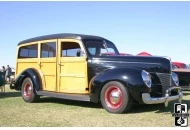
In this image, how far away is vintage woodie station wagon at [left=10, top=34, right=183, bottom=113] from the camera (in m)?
6.27

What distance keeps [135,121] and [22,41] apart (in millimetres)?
5517

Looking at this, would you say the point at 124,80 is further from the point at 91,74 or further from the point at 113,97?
the point at 91,74

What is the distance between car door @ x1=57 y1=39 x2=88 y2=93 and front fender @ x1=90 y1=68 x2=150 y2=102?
18.9 inches

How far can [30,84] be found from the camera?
28.1 ft

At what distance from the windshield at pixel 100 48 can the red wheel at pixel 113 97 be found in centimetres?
131

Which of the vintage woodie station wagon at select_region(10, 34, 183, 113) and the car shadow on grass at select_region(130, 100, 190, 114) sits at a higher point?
the vintage woodie station wagon at select_region(10, 34, 183, 113)

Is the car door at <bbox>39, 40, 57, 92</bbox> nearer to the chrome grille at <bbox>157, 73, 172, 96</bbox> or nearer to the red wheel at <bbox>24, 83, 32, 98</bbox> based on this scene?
the red wheel at <bbox>24, 83, 32, 98</bbox>

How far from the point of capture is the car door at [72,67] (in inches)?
286

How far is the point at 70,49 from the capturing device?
7.68 m

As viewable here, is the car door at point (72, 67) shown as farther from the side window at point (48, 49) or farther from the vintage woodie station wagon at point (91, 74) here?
the side window at point (48, 49)

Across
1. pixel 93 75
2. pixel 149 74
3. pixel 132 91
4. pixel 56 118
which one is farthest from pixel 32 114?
Answer: pixel 149 74

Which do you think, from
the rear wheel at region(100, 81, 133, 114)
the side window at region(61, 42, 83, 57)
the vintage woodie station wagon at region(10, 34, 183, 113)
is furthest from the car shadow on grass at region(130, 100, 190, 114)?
the side window at region(61, 42, 83, 57)

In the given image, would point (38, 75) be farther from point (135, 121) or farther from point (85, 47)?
point (135, 121)

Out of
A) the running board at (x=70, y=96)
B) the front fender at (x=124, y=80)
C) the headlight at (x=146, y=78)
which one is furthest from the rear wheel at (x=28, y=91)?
the headlight at (x=146, y=78)
